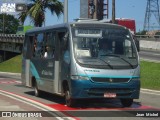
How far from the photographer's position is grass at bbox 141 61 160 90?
76.9 ft

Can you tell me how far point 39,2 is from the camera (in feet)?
144

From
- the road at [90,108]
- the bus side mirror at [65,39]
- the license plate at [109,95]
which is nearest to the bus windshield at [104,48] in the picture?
the bus side mirror at [65,39]

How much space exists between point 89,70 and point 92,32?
4.71 feet

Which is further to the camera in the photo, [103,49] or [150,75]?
[150,75]

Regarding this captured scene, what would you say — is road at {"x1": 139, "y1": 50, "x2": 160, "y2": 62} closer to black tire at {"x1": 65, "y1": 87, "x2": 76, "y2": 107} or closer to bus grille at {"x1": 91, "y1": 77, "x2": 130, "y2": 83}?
black tire at {"x1": 65, "y1": 87, "x2": 76, "y2": 107}

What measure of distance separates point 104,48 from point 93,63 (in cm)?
75

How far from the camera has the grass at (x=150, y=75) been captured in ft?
76.9

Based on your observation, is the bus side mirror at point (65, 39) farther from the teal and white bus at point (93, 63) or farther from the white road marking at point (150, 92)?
the white road marking at point (150, 92)

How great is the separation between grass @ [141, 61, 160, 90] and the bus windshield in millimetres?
7703

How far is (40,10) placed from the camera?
1700 inches

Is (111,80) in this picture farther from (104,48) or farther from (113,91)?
(104,48)

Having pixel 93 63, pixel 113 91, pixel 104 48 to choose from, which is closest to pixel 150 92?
pixel 104 48

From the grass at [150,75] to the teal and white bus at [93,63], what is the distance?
7.73 m

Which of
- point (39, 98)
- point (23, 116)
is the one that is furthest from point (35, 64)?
point (23, 116)
